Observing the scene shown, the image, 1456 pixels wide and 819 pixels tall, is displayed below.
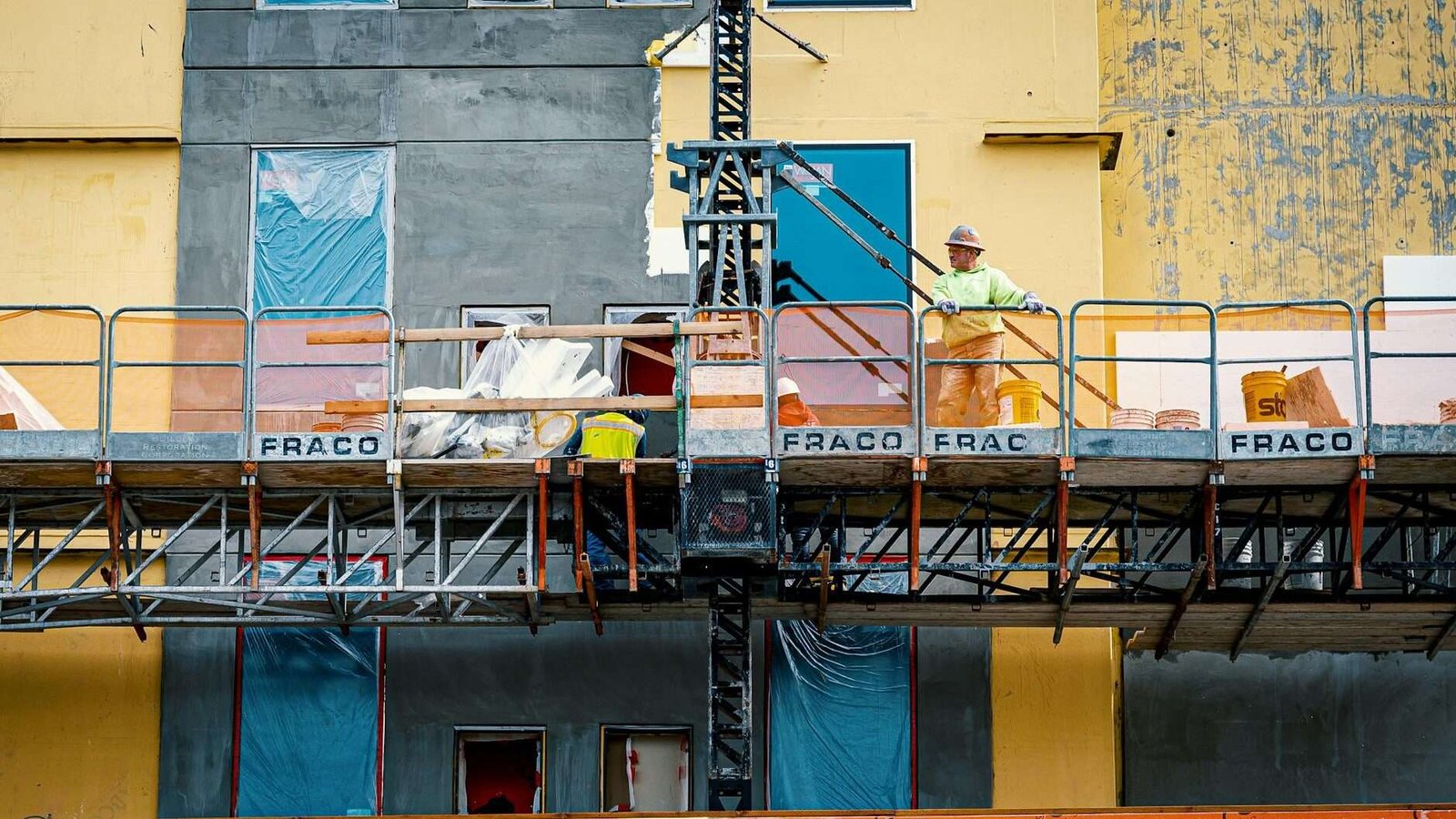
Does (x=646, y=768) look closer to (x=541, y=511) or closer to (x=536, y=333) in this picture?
(x=541, y=511)

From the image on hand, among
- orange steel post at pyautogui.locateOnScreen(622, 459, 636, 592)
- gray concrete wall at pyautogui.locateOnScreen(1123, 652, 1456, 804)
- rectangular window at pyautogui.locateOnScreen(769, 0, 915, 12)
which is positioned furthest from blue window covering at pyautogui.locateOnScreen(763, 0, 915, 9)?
gray concrete wall at pyautogui.locateOnScreen(1123, 652, 1456, 804)

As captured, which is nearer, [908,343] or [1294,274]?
[908,343]

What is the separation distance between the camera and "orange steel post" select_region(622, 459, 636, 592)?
20922 millimetres

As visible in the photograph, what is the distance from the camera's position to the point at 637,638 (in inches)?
1004

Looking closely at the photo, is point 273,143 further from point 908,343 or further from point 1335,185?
point 1335,185

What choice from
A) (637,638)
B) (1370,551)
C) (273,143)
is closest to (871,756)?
(637,638)

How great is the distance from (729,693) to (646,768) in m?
3.37

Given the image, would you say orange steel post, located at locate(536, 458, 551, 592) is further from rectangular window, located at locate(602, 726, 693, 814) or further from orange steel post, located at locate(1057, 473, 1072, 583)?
orange steel post, located at locate(1057, 473, 1072, 583)

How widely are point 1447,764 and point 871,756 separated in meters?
6.62

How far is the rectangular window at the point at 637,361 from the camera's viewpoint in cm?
2614

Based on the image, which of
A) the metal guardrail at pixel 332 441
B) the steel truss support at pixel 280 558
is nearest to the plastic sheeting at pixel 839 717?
the steel truss support at pixel 280 558

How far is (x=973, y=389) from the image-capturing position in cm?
2141

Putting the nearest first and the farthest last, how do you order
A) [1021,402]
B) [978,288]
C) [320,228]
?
[1021,402]
[978,288]
[320,228]

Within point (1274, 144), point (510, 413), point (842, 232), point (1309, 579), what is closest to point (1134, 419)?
point (1309, 579)
